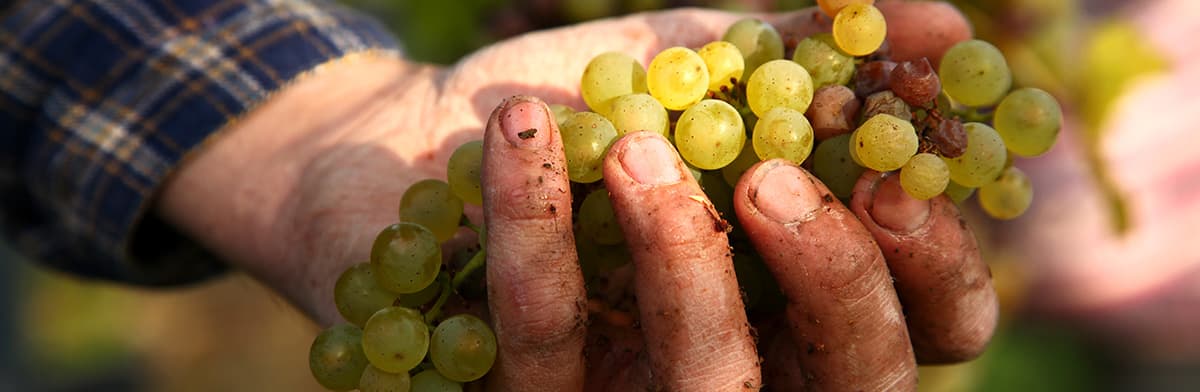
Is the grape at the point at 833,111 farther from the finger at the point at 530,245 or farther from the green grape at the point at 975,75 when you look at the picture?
the finger at the point at 530,245

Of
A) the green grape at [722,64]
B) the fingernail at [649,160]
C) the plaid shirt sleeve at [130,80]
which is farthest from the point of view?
the plaid shirt sleeve at [130,80]

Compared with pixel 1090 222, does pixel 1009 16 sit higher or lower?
higher

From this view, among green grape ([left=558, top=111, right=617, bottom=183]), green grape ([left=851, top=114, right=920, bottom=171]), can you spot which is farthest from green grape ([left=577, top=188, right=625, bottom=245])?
green grape ([left=851, top=114, right=920, bottom=171])

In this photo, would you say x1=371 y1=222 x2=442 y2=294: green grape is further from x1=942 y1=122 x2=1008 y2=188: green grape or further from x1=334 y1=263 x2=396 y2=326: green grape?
x1=942 y1=122 x2=1008 y2=188: green grape

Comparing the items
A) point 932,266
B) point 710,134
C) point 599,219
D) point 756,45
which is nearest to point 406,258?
point 599,219

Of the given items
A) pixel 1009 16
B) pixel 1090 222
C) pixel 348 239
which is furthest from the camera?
pixel 1090 222

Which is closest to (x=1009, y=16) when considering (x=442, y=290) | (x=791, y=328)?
(x=791, y=328)

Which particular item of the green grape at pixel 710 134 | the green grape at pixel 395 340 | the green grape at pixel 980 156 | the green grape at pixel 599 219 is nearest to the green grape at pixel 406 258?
the green grape at pixel 395 340

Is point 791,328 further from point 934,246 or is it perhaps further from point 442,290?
point 442,290
